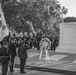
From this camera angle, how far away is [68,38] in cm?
1825

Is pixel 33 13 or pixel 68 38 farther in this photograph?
pixel 33 13

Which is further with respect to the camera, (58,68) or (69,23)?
(69,23)

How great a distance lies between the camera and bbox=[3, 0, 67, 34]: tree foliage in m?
28.2

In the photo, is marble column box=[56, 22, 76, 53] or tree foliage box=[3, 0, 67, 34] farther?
tree foliage box=[3, 0, 67, 34]

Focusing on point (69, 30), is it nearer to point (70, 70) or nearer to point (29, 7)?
point (70, 70)

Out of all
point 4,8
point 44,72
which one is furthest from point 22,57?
point 4,8

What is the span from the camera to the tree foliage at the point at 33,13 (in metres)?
28.2

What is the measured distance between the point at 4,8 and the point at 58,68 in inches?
683

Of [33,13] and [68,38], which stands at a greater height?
[33,13]

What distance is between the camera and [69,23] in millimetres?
18078

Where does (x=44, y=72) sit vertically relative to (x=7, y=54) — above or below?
below

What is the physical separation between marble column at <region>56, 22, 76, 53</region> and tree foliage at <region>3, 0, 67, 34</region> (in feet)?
35.0

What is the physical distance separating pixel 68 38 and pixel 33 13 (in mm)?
14145

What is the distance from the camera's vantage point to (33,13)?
31.8 meters
